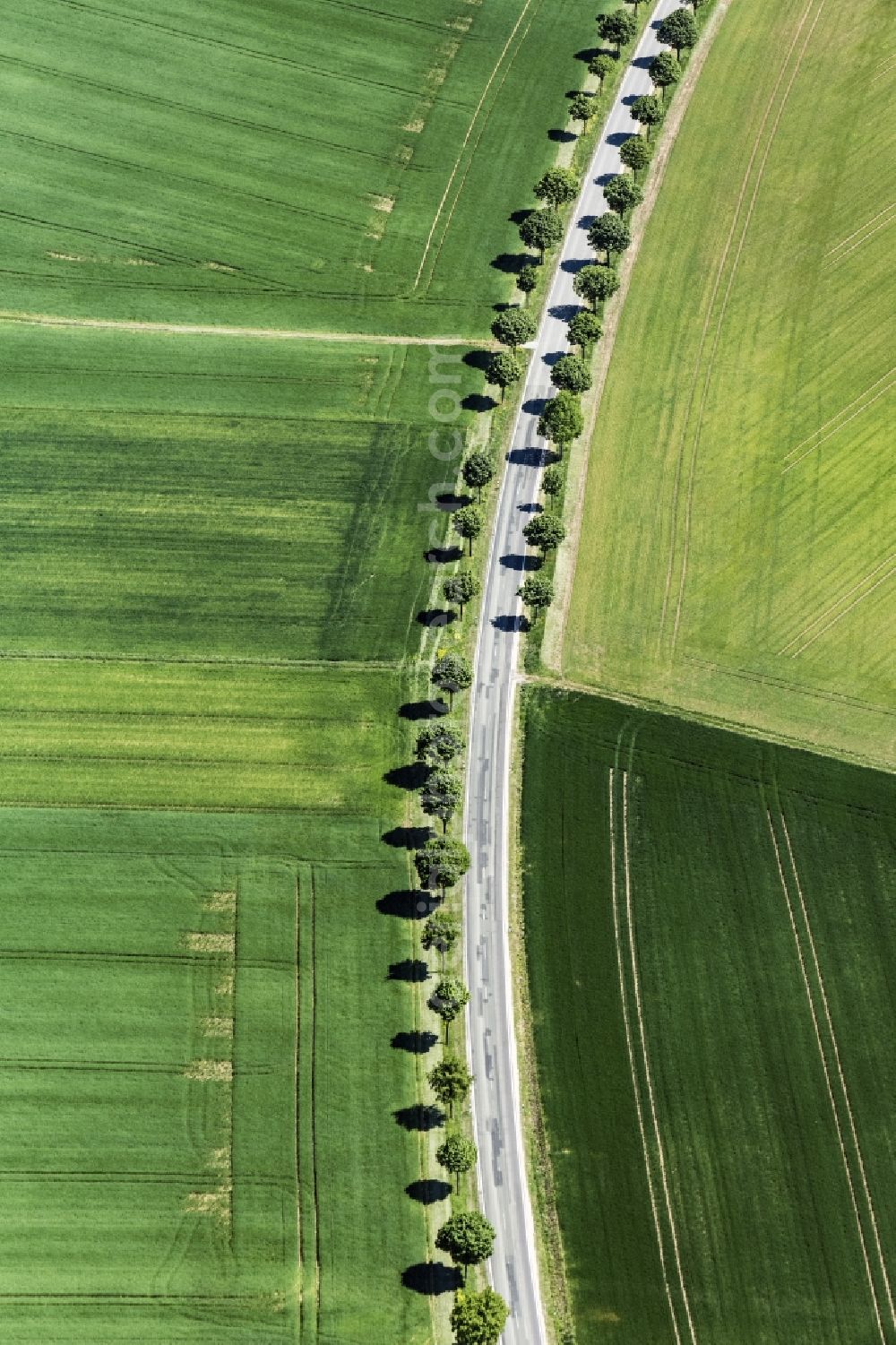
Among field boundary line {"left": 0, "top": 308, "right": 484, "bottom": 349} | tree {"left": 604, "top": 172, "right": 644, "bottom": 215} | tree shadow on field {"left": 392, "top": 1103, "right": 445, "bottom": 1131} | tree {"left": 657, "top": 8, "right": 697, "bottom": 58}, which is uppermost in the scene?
tree {"left": 657, "top": 8, "right": 697, "bottom": 58}

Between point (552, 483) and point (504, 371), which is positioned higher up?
point (504, 371)

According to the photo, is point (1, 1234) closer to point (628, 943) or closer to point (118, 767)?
point (118, 767)

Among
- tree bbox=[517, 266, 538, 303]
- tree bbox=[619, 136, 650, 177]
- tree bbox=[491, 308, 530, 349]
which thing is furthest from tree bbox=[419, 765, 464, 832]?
tree bbox=[619, 136, 650, 177]

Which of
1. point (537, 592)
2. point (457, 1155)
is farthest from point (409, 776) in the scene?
point (457, 1155)

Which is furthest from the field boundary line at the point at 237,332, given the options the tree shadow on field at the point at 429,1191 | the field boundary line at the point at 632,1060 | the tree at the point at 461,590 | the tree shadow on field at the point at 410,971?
the tree shadow on field at the point at 429,1191

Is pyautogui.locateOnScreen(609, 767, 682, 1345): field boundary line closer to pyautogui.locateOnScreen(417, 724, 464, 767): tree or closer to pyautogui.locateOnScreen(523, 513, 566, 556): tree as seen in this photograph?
pyautogui.locateOnScreen(417, 724, 464, 767): tree

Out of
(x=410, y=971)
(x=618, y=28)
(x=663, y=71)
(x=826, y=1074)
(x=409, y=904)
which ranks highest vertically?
(x=618, y=28)

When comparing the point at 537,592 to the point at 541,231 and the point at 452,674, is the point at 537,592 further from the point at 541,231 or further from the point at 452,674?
the point at 541,231
